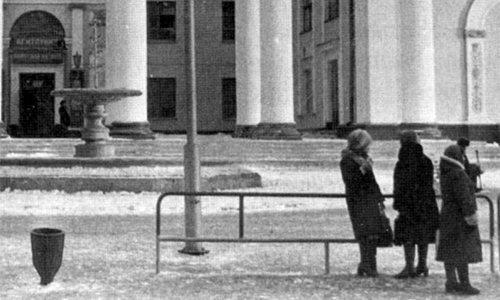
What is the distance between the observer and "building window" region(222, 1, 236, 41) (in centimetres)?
4297

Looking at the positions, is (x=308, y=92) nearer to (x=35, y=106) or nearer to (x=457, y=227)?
(x=35, y=106)

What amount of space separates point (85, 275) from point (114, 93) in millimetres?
12126

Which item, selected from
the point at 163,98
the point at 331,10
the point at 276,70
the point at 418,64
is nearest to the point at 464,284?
the point at 276,70

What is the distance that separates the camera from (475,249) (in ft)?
24.8

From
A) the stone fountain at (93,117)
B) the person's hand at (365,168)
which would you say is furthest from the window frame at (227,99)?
the person's hand at (365,168)

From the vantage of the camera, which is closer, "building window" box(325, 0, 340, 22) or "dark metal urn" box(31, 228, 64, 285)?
"dark metal urn" box(31, 228, 64, 285)

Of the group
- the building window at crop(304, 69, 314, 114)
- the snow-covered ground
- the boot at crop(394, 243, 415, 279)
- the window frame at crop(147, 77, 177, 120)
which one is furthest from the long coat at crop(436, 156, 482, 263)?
the window frame at crop(147, 77, 177, 120)

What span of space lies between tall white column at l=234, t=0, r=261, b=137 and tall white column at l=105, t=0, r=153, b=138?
6034 millimetres

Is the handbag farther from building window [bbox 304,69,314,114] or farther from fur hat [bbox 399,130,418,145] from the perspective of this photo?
building window [bbox 304,69,314,114]

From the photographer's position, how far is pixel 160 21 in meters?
43.0

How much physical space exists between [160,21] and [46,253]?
3640 cm

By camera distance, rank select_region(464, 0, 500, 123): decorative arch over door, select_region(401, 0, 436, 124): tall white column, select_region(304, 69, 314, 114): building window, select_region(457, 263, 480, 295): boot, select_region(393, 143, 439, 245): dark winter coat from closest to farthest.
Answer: select_region(457, 263, 480, 295): boot
select_region(393, 143, 439, 245): dark winter coat
select_region(401, 0, 436, 124): tall white column
select_region(464, 0, 500, 123): decorative arch over door
select_region(304, 69, 314, 114): building window

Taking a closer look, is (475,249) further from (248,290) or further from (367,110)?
(367,110)

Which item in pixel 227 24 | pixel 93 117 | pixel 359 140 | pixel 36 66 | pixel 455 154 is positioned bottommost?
pixel 455 154
